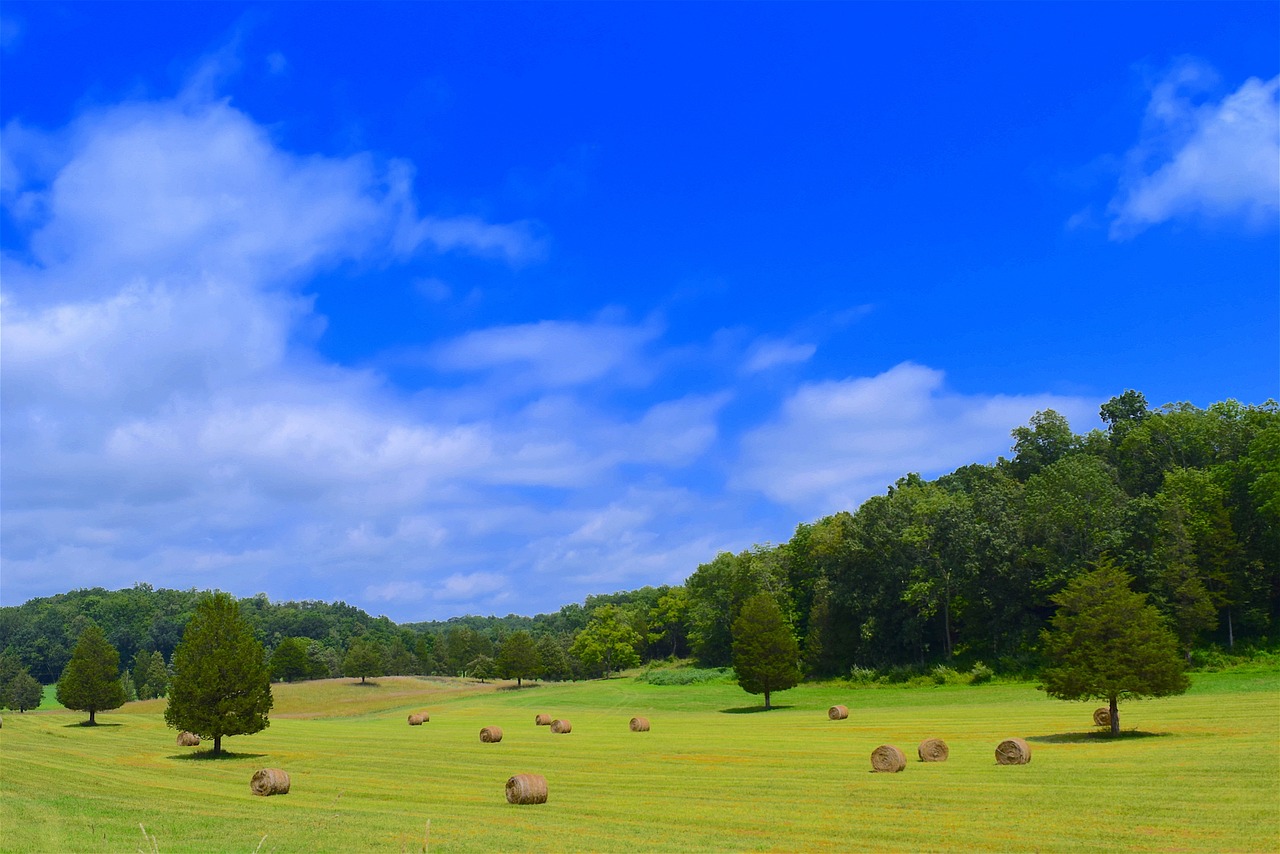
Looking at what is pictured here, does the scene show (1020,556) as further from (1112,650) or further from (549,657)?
(549,657)

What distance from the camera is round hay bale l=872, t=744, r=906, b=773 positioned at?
27.1m

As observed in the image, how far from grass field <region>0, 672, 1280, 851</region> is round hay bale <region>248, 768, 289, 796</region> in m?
0.45

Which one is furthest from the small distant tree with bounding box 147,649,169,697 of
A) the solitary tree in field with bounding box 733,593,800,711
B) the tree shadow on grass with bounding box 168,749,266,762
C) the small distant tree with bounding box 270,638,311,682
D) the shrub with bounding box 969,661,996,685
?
the shrub with bounding box 969,661,996,685

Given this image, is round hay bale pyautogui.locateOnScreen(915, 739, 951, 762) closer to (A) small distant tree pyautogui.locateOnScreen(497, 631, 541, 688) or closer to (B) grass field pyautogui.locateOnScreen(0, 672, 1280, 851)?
(B) grass field pyautogui.locateOnScreen(0, 672, 1280, 851)

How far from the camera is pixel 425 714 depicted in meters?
66.4

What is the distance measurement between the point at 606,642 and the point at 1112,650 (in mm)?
92788

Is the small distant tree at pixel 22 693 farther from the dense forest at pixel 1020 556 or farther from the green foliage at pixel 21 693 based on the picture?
the dense forest at pixel 1020 556

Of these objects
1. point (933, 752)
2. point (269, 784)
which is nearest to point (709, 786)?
point (933, 752)

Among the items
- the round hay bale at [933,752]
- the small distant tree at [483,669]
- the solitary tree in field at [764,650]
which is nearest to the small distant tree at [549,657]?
the small distant tree at [483,669]

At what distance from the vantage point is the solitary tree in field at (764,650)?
60312mm

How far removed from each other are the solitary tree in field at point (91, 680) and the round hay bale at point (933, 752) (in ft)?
195

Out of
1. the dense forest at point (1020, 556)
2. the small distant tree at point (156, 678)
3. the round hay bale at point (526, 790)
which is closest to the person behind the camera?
the round hay bale at point (526, 790)

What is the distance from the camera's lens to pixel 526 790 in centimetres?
2353

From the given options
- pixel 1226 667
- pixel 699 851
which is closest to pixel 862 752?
pixel 699 851
